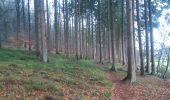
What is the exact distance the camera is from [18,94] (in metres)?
12.2

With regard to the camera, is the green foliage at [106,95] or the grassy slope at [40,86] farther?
the green foliage at [106,95]

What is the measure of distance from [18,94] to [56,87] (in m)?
2.18

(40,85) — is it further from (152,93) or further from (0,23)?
(0,23)

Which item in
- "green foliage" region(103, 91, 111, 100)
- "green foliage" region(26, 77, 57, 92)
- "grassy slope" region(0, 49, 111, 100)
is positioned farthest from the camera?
"green foliage" region(103, 91, 111, 100)

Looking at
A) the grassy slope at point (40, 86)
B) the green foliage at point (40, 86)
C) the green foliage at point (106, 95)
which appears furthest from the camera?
the green foliage at point (106, 95)

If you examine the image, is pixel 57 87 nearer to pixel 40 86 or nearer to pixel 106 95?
pixel 40 86

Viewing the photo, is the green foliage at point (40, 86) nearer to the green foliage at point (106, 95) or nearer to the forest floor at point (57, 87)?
the forest floor at point (57, 87)

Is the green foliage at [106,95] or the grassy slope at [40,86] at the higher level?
the grassy slope at [40,86]

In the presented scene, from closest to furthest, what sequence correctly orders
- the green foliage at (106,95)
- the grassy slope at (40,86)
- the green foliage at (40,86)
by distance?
the grassy slope at (40,86), the green foliage at (40,86), the green foliage at (106,95)

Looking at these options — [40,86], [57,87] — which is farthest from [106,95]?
[40,86]

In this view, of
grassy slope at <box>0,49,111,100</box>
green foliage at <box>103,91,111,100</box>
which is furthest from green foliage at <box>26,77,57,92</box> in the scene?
green foliage at <box>103,91,111,100</box>

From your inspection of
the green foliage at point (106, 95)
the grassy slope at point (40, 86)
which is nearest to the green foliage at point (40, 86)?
the grassy slope at point (40, 86)

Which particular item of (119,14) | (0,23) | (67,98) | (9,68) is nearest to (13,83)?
(67,98)

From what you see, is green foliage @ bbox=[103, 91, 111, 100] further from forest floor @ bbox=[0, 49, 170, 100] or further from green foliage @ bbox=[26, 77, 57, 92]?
green foliage @ bbox=[26, 77, 57, 92]
